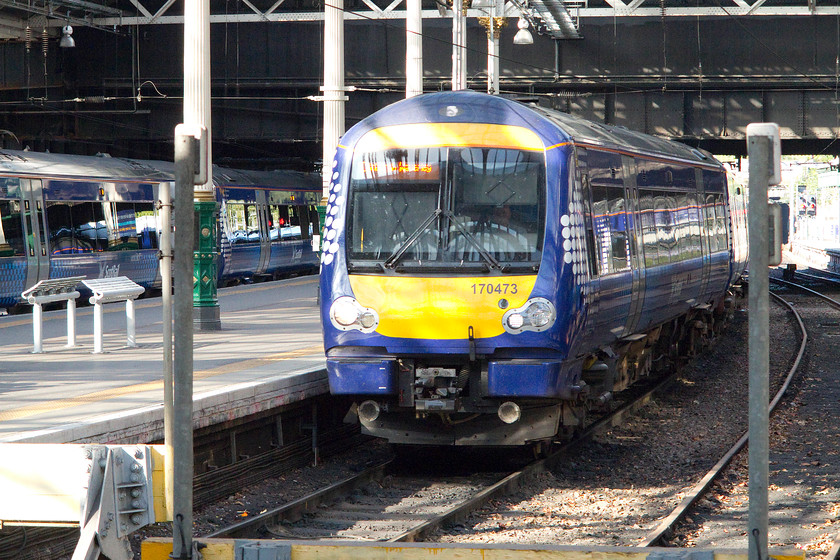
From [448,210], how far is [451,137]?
0.63 m

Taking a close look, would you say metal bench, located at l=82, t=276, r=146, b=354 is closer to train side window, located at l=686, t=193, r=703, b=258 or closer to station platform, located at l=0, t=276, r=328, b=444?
station platform, located at l=0, t=276, r=328, b=444

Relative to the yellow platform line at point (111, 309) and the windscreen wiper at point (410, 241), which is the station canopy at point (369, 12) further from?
the windscreen wiper at point (410, 241)

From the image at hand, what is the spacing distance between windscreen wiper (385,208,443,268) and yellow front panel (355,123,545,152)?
62 centimetres

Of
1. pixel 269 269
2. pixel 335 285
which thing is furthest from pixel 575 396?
pixel 269 269

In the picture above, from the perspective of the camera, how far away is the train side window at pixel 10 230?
19.5 metres

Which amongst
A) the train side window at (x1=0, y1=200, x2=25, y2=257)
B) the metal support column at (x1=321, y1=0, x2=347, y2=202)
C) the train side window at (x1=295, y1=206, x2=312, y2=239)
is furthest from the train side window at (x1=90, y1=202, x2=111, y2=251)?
the train side window at (x1=295, y1=206, x2=312, y2=239)

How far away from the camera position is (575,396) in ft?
31.6

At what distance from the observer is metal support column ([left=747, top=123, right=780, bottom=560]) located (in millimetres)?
4859

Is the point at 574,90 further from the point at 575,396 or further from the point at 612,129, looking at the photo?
Result: the point at 575,396

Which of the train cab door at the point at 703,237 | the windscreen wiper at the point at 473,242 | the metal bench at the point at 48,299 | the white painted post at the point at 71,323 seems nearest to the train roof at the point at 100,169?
the metal bench at the point at 48,299

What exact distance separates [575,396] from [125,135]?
26.6m

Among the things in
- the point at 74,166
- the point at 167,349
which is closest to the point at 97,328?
the point at 167,349

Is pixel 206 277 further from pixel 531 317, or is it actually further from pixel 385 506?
pixel 531 317

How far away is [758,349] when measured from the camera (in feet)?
16.1
